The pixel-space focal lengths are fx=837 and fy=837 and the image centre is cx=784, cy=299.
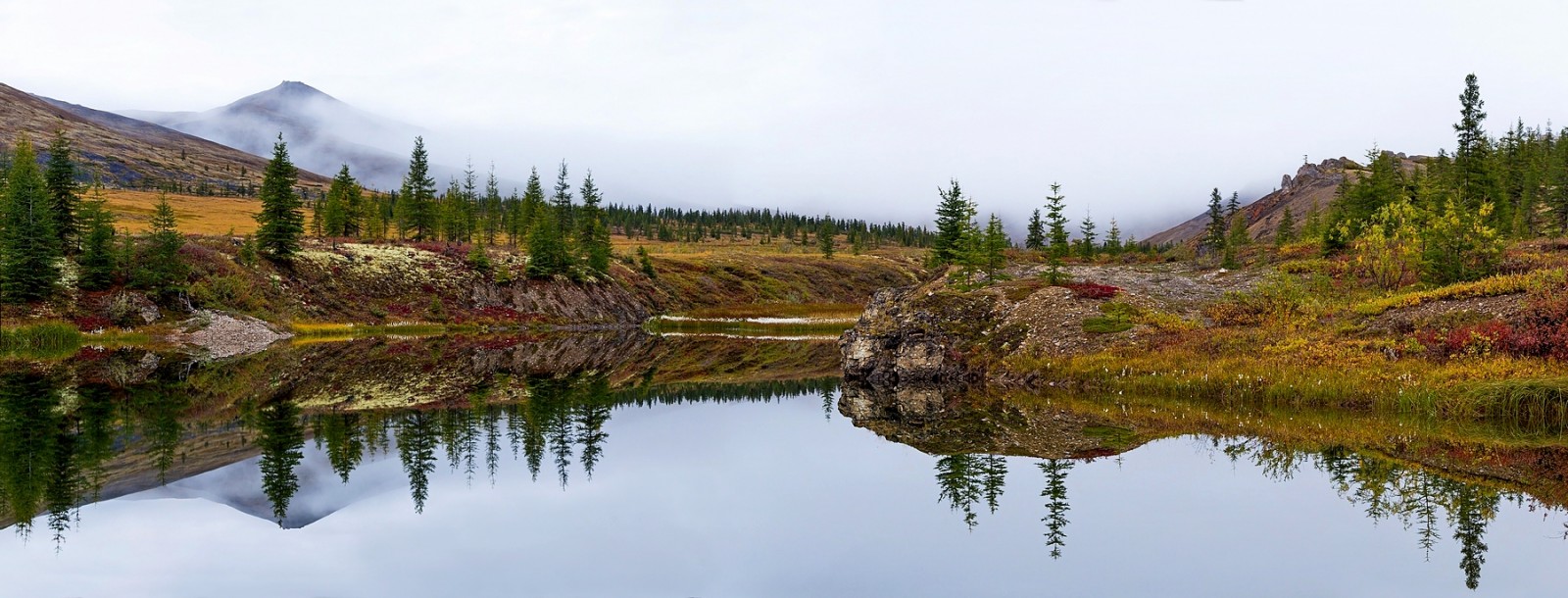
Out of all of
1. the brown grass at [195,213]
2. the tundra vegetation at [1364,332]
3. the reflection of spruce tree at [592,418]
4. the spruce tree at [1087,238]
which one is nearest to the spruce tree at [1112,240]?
the spruce tree at [1087,238]

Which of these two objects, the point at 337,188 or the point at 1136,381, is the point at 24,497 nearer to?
the point at 1136,381

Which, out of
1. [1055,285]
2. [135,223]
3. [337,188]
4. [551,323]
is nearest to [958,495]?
[1055,285]

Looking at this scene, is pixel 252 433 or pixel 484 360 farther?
pixel 484 360

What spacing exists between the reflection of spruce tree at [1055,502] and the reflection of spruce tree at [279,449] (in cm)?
1150

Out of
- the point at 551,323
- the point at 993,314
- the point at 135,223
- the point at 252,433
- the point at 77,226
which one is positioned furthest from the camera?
the point at 135,223

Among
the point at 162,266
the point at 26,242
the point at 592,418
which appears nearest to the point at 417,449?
the point at 592,418

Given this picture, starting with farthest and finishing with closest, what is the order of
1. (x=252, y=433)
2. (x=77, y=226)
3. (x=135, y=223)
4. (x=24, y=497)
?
(x=135, y=223) → (x=77, y=226) → (x=252, y=433) → (x=24, y=497)

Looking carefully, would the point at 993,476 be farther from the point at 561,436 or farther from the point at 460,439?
the point at 460,439

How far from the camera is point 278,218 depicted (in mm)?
79750

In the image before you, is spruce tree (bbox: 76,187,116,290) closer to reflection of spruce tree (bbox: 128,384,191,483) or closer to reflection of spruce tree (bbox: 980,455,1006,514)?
reflection of spruce tree (bbox: 128,384,191,483)

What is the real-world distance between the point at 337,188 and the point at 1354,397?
113305 millimetres

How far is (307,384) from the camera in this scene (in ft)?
113

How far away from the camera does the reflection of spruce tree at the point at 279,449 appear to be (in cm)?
1484

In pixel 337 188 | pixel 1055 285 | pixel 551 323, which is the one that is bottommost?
pixel 551 323
